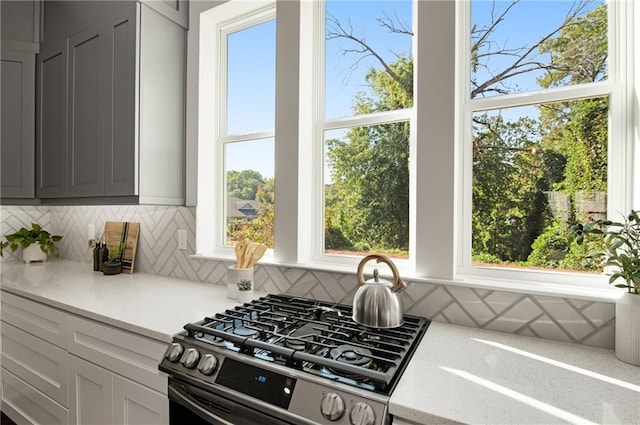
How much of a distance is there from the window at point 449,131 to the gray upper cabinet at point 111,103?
75cm

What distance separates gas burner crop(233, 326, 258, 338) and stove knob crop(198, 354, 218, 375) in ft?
0.38

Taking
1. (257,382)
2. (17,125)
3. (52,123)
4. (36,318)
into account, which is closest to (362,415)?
(257,382)

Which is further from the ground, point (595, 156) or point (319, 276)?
point (595, 156)

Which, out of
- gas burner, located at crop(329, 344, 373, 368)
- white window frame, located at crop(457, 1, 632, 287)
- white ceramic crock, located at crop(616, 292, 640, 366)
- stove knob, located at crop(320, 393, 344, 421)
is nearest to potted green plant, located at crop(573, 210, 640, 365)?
white ceramic crock, located at crop(616, 292, 640, 366)

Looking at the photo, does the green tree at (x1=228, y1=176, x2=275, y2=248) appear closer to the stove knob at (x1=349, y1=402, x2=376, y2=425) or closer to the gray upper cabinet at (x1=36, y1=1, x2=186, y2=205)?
the gray upper cabinet at (x1=36, y1=1, x2=186, y2=205)

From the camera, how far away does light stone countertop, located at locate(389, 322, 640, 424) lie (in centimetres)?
75

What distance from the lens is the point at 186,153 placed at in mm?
2104

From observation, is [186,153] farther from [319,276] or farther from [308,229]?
[319,276]

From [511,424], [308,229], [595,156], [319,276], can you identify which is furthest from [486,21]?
[511,424]

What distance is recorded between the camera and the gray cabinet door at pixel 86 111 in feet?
6.58

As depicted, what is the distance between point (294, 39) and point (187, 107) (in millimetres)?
832

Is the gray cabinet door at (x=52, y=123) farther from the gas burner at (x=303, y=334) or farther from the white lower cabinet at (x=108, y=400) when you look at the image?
the gas burner at (x=303, y=334)

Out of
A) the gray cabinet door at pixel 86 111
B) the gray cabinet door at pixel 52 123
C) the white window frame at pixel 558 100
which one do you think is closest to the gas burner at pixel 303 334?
the white window frame at pixel 558 100

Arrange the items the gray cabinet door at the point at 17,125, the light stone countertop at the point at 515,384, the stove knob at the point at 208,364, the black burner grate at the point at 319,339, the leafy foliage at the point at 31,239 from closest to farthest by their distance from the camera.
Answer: the light stone countertop at the point at 515,384 < the black burner grate at the point at 319,339 < the stove knob at the point at 208,364 < the gray cabinet door at the point at 17,125 < the leafy foliage at the point at 31,239
